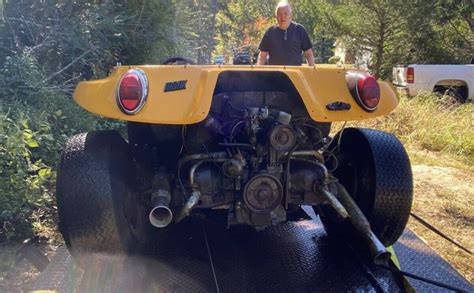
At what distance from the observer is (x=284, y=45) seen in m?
5.21

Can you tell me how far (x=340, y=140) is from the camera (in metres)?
3.70

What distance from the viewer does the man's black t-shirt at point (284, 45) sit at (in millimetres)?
5207

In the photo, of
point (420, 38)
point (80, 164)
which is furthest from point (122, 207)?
point (420, 38)

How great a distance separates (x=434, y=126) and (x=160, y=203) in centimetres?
630

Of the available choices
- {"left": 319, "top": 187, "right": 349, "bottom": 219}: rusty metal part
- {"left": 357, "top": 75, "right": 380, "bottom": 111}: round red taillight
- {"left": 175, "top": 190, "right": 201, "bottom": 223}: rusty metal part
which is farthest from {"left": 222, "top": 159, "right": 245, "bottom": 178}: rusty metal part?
{"left": 357, "top": 75, "right": 380, "bottom": 111}: round red taillight

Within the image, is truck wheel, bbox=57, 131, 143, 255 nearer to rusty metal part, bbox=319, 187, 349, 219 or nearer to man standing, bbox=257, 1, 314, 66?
rusty metal part, bbox=319, 187, 349, 219

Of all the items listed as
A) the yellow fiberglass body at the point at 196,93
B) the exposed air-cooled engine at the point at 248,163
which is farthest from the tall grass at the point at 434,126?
the yellow fiberglass body at the point at 196,93

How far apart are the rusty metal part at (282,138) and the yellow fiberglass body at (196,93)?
0.70 feet

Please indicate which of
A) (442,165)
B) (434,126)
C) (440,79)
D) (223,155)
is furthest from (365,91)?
(440,79)

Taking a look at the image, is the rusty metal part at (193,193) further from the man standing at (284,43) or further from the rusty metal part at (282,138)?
the man standing at (284,43)

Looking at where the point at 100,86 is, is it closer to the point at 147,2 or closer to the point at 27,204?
the point at 27,204

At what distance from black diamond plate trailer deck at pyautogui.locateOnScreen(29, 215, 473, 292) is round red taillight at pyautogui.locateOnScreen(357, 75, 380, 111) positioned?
38.2 inches

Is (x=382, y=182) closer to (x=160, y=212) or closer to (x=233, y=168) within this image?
(x=233, y=168)

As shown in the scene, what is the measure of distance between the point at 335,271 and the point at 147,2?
521 centimetres
